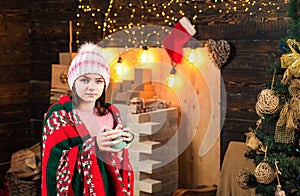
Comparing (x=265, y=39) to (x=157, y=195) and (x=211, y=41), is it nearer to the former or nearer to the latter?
(x=211, y=41)

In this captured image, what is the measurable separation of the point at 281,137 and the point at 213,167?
1317 millimetres

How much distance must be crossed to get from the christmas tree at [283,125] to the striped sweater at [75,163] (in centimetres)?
74

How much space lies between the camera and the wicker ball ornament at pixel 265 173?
3330 millimetres

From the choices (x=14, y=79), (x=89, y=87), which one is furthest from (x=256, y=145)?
(x=14, y=79)

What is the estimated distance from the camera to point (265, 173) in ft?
10.9

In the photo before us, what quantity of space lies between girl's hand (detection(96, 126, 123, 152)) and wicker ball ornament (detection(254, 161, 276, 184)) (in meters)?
0.76

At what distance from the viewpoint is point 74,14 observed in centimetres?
545

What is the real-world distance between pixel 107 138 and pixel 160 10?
6.13ft

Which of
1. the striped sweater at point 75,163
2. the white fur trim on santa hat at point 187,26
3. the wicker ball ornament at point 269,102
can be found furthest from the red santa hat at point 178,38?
the striped sweater at point 75,163

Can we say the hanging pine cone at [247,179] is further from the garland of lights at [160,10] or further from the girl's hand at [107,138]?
the garland of lights at [160,10]

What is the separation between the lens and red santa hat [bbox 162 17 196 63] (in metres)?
4.63

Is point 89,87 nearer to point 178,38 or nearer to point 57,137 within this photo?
point 57,137

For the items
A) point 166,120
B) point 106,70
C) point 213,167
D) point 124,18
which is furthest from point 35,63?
point 106,70

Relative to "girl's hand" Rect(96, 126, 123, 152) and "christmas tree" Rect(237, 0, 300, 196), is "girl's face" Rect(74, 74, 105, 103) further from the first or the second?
"christmas tree" Rect(237, 0, 300, 196)
